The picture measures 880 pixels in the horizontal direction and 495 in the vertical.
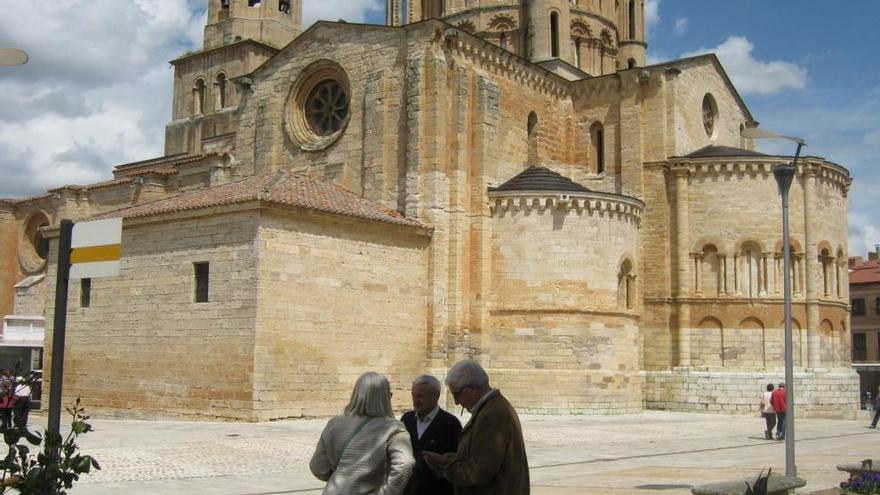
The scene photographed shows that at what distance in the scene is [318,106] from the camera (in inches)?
1108

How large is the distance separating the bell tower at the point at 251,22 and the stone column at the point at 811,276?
22.2m

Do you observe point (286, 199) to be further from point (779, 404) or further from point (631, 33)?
point (631, 33)

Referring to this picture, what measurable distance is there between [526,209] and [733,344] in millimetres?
7276

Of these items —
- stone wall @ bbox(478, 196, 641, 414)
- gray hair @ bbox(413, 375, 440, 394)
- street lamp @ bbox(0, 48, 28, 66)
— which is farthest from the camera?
stone wall @ bbox(478, 196, 641, 414)

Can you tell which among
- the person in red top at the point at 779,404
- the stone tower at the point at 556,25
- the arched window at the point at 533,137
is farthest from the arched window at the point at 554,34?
the person in red top at the point at 779,404

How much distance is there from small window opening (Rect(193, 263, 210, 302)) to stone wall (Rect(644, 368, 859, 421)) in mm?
13096

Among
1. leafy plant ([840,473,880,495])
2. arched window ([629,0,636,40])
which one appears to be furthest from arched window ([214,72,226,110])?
leafy plant ([840,473,880,495])

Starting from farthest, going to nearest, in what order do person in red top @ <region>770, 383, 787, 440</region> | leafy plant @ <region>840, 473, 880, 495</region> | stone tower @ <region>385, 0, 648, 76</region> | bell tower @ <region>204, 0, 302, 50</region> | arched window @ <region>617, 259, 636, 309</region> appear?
bell tower @ <region>204, 0, 302, 50</region> → stone tower @ <region>385, 0, 648, 76</region> → arched window @ <region>617, 259, 636, 309</region> → person in red top @ <region>770, 383, 787, 440</region> → leafy plant @ <region>840, 473, 880, 495</region>

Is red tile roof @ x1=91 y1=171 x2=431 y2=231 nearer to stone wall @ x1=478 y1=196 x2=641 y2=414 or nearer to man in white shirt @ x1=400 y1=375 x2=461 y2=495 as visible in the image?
stone wall @ x1=478 y1=196 x2=641 y2=414

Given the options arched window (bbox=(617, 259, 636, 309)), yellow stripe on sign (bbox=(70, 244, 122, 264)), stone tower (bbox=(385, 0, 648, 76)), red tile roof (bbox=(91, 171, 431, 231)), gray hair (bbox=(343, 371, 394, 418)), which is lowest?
gray hair (bbox=(343, 371, 394, 418))

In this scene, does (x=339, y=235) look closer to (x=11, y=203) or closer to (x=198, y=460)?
(x=198, y=460)

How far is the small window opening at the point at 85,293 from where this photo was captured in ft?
75.0

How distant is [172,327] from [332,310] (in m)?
3.56

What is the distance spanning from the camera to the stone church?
67.6 ft
